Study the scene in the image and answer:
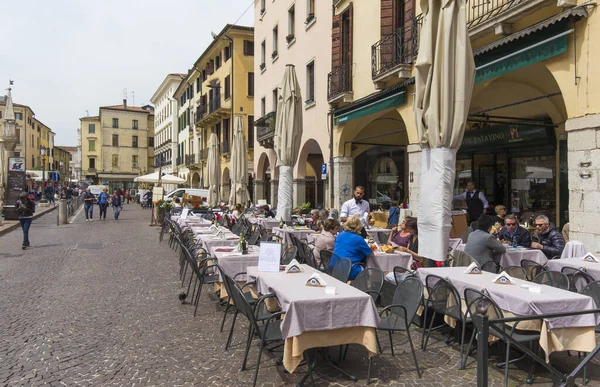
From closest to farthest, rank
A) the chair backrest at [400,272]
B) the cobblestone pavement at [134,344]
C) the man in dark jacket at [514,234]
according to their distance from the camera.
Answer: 1. the cobblestone pavement at [134,344]
2. the chair backrest at [400,272]
3. the man in dark jacket at [514,234]

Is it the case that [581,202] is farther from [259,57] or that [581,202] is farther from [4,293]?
[259,57]

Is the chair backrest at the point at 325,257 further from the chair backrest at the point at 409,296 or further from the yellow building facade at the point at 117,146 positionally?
the yellow building facade at the point at 117,146

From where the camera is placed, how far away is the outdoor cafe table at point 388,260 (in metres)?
7.04

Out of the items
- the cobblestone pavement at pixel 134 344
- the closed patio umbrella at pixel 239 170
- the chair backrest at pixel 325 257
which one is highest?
the closed patio umbrella at pixel 239 170

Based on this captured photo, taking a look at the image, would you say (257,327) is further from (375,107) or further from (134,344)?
(375,107)

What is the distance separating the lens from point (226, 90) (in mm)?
32688

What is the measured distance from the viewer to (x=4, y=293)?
773 cm

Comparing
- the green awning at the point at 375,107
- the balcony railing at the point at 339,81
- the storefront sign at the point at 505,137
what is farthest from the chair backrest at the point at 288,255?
the balcony railing at the point at 339,81

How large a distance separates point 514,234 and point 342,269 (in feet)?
12.1

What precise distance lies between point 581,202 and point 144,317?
22.2 ft

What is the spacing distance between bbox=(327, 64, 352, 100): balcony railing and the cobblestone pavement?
901 centimetres

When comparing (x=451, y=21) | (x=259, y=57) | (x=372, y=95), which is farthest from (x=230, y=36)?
(x=451, y=21)

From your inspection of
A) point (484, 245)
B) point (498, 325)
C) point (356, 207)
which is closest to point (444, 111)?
point (484, 245)

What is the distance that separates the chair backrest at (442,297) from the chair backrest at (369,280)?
21.6 inches
